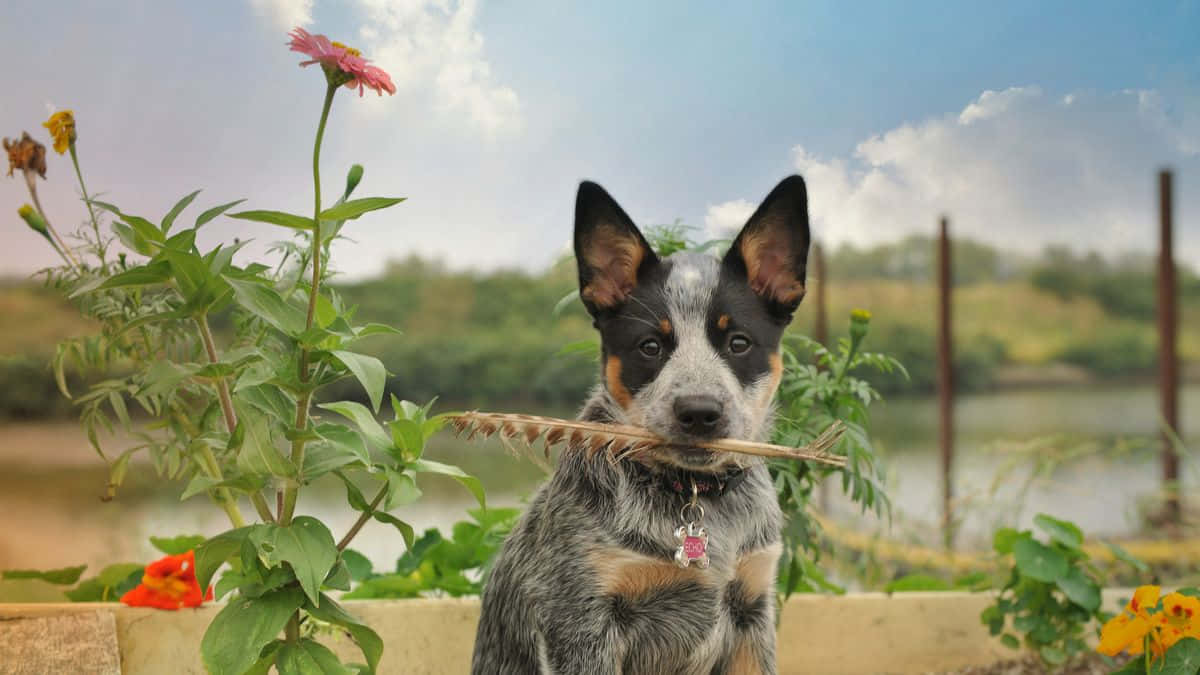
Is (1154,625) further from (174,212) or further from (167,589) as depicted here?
(167,589)

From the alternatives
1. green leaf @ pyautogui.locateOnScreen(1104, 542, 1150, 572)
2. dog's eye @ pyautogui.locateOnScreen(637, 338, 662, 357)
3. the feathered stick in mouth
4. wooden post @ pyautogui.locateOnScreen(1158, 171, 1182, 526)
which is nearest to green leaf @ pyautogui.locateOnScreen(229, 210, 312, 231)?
the feathered stick in mouth

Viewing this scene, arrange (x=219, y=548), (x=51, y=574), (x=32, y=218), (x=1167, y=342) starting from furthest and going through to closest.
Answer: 1. (x=1167, y=342)
2. (x=51, y=574)
3. (x=32, y=218)
4. (x=219, y=548)

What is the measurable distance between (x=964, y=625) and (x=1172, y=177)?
271 cm

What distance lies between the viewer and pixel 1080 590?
10.6ft

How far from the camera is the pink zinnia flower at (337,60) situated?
1.92 meters

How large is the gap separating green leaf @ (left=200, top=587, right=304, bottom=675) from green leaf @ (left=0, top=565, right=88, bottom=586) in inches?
69.7

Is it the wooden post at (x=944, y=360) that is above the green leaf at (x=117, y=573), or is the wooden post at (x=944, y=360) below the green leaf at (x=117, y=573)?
above

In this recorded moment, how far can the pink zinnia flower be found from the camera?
1.92 meters

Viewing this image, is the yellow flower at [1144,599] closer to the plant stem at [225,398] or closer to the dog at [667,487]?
the dog at [667,487]

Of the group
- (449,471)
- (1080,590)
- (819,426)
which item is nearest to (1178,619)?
(1080,590)

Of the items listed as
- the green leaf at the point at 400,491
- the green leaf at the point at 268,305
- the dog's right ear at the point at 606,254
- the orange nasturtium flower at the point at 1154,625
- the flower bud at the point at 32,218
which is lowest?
the orange nasturtium flower at the point at 1154,625

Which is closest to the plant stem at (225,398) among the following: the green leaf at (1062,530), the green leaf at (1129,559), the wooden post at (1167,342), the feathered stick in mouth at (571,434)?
the feathered stick in mouth at (571,434)

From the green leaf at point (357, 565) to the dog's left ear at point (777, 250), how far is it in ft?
6.64

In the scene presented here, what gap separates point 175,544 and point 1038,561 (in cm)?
288
